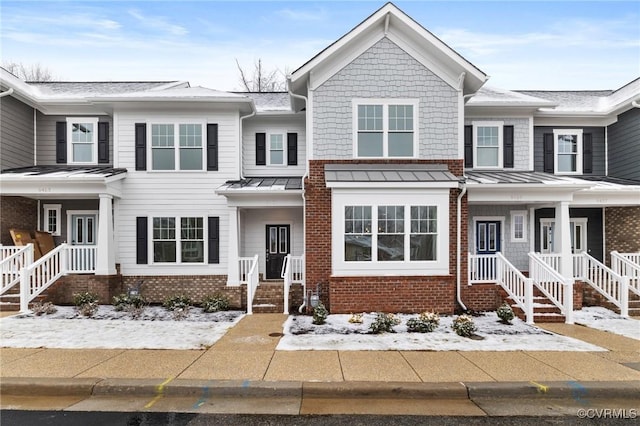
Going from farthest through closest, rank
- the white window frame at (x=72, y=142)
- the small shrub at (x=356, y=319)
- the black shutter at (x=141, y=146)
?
the white window frame at (x=72, y=142) < the black shutter at (x=141, y=146) < the small shrub at (x=356, y=319)

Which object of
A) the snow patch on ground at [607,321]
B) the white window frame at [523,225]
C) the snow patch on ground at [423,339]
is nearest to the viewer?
the snow patch on ground at [423,339]

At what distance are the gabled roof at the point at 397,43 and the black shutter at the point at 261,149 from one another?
347 cm

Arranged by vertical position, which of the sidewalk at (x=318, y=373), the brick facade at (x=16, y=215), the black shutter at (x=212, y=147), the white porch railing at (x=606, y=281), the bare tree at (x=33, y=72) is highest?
the bare tree at (x=33, y=72)

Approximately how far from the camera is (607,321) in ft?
33.0

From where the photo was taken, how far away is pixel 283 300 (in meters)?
11.2

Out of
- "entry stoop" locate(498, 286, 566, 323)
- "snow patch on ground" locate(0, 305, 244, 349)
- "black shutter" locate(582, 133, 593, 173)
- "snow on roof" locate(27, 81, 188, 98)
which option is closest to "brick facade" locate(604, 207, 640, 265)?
"black shutter" locate(582, 133, 593, 173)

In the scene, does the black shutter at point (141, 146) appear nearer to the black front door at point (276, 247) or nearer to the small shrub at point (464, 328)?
the black front door at point (276, 247)

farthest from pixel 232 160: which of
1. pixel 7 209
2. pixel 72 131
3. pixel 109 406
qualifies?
pixel 109 406

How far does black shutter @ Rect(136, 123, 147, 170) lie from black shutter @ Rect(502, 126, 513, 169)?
12966 millimetres

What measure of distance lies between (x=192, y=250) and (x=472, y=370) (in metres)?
9.70

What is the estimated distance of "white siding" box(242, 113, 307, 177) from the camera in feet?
46.8

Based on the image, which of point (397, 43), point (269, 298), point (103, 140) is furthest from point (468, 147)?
point (103, 140)

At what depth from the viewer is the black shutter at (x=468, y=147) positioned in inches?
532

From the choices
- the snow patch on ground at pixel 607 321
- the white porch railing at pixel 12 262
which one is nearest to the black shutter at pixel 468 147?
the snow patch on ground at pixel 607 321
